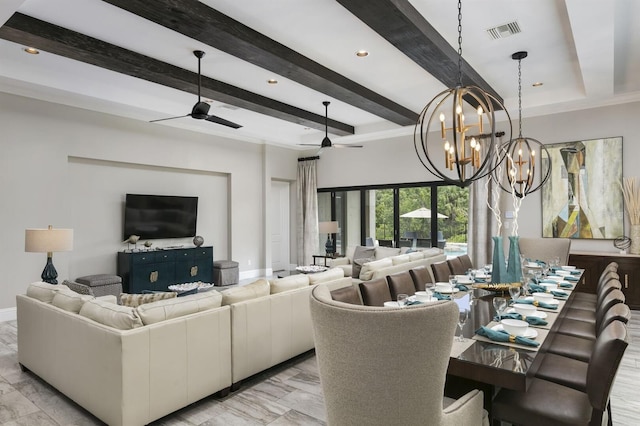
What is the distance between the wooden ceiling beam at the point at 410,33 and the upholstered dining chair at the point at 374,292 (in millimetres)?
1731

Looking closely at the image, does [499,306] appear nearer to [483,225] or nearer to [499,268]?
[499,268]

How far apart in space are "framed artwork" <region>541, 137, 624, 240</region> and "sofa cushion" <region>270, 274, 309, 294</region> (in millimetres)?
4221

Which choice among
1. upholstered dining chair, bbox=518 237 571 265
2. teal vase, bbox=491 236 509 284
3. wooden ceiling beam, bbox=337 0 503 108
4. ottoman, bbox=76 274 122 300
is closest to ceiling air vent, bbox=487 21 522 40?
wooden ceiling beam, bbox=337 0 503 108

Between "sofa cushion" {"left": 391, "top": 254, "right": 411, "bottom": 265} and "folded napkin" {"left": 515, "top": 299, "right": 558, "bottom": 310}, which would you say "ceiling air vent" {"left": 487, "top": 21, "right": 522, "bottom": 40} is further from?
"sofa cushion" {"left": 391, "top": 254, "right": 411, "bottom": 265}

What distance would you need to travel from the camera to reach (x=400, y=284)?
11.0 feet

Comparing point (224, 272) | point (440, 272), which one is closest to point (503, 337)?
point (440, 272)

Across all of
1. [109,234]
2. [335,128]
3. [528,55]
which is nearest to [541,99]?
[528,55]

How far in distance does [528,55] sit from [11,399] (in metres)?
5.98

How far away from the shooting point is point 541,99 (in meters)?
6.10

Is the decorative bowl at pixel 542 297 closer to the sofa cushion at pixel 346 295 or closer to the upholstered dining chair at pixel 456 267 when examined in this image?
the sofa cushion at pixel 346 295

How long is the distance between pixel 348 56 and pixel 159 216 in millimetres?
4450

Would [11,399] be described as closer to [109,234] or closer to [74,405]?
[74,405]

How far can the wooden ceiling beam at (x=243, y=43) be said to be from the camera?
3137 millimetres

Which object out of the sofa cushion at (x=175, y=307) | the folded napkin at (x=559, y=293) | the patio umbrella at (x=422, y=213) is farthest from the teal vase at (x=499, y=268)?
the patio umbrella at (x=422, y=213)
